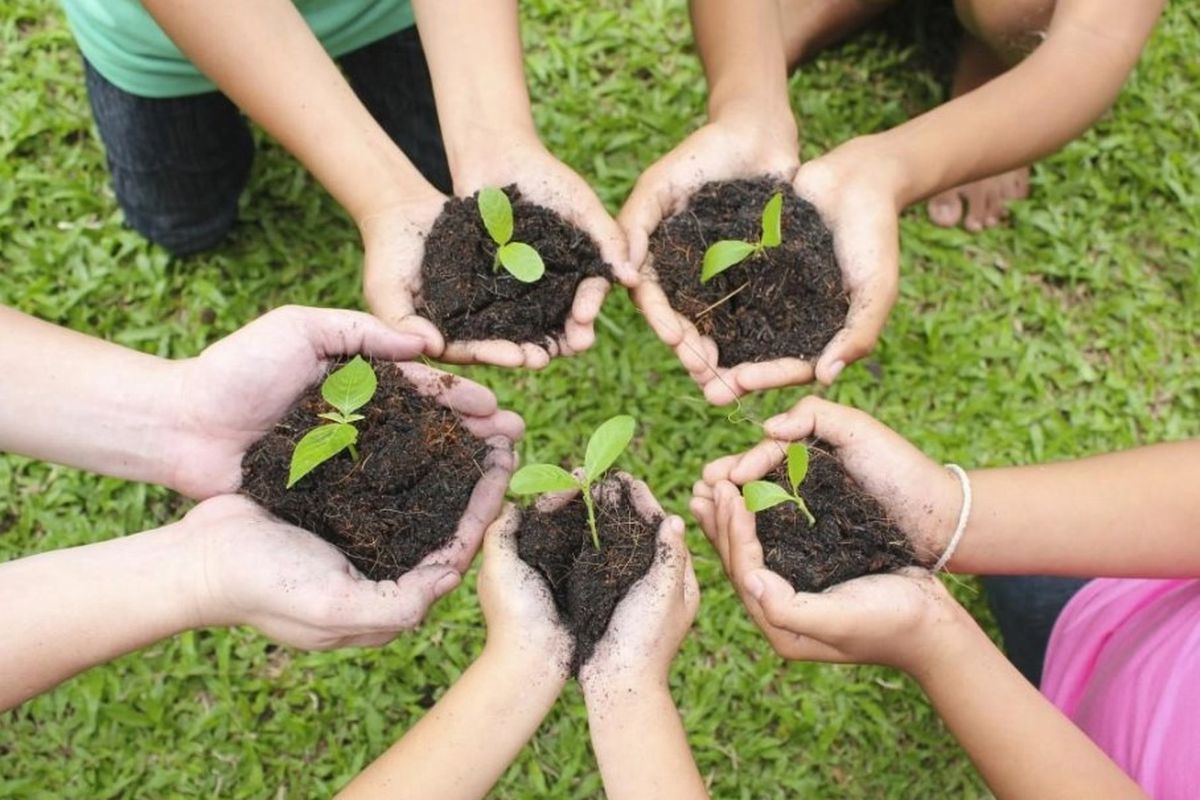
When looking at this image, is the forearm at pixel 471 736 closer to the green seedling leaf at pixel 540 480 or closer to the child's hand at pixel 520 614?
the child's hand at pixel 520 614

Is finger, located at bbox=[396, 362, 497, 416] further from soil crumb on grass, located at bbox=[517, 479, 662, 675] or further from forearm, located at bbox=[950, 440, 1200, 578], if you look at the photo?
forearm, located at bbox=[950, 440, 1200, 578]

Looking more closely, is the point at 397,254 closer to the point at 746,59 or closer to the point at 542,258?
the point at 542,258

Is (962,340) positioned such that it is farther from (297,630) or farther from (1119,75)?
(297,630)

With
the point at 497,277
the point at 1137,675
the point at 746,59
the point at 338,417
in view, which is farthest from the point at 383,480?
the point at 1137,675

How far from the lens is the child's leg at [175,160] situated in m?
2.42

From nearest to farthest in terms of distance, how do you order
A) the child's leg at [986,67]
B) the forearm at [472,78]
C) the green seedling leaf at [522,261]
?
the green seedling leaf at [522,261], the forearm at [472,78], the child's leg at [986,67]

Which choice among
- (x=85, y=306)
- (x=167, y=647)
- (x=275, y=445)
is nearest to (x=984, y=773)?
(x=275, y=445)

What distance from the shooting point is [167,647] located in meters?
2.48

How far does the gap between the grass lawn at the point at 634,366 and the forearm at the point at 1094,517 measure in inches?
31.1

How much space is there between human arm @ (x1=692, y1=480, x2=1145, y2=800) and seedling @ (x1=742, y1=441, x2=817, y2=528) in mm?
98

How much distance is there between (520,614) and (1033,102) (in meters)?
1.57

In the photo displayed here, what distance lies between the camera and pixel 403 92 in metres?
2.61

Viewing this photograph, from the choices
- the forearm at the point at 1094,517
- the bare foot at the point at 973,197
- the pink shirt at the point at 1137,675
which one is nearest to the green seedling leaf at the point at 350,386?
the forearm at the point at 1094,517

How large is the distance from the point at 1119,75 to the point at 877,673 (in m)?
1.47
